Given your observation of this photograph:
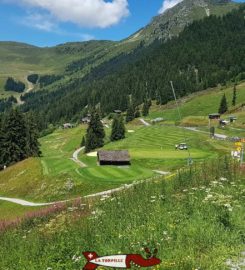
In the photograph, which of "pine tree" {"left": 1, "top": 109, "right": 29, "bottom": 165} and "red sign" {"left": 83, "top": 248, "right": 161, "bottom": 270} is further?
"pine tree" {"left": 1, "top": 109, "right": 29, "bottom": 165}

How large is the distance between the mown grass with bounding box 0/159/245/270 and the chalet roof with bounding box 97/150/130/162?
184ft

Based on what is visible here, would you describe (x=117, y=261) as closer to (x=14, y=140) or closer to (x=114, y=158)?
(x=114, y=158)

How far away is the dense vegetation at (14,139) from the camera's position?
93.4 metres

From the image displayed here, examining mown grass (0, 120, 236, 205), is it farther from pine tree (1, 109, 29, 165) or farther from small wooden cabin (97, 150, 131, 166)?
pine tree (1, 109, 29, 165)

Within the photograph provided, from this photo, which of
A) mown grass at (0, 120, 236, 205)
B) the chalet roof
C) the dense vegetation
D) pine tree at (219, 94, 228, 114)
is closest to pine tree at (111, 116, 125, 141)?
mown grass at (0, 120, 236, 205)

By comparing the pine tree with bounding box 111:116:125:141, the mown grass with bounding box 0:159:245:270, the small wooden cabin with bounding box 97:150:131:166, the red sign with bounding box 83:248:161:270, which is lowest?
the pine tree with bounding box 111:116:125:141

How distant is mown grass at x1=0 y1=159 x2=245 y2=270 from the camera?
10953 mm

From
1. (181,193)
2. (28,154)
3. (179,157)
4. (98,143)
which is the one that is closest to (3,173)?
(28,154)

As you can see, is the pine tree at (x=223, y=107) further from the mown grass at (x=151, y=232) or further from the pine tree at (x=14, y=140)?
the mown grass at (x=151, y=232)

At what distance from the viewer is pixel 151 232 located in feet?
41.7

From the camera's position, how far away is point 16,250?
13.7 m

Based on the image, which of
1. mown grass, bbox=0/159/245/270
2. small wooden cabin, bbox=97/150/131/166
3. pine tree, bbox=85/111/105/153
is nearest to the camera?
mown grass, bbox=0/159/245/270

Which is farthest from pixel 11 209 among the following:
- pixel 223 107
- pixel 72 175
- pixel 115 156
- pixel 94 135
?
pixel 223 107

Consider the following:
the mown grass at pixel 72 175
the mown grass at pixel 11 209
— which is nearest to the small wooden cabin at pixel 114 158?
the mown grass at pixel 72 175
